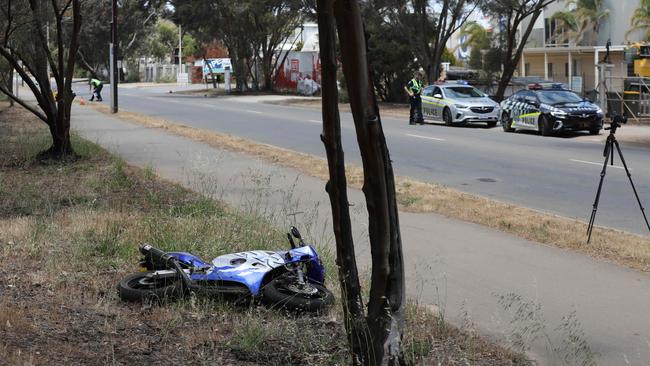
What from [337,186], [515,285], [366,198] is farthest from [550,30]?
[366,198]

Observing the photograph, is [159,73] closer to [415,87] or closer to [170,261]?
[415,87]

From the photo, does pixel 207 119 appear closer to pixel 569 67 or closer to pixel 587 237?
pixel 587 237

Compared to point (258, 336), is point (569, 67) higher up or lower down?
higher up

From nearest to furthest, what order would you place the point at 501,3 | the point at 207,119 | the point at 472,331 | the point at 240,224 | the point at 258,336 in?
the point at 258,336 → the point at 472,331 → the point at 240,224 → the point at 207,119 → the point at 501,3

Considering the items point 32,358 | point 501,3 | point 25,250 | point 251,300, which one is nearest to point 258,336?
point 251,300

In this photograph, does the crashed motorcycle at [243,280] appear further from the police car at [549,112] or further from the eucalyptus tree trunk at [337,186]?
the police car at [549,112]

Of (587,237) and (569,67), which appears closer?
(587,237)

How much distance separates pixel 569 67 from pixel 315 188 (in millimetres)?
44789

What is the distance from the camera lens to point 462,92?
2970cm

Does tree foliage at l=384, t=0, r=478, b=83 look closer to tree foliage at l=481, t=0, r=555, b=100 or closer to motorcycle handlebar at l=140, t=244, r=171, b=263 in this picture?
tree foliage at l=481, t=0, r=555, b=100

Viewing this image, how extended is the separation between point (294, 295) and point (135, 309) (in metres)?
1.10

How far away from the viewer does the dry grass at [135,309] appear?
4812 millimetres

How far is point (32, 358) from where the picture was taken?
4.55m

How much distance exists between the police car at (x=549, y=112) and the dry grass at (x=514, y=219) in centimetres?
1076
